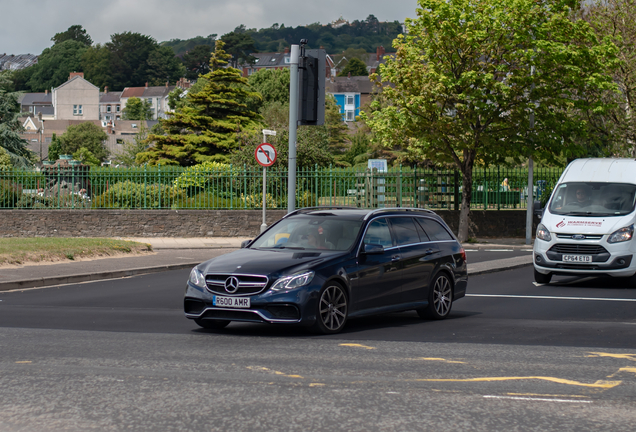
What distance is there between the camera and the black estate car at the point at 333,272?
9.07 m

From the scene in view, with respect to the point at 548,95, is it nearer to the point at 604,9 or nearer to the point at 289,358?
the point at 604,9

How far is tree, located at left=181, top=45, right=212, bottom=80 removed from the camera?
191 metres

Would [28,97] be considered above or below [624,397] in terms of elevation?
above

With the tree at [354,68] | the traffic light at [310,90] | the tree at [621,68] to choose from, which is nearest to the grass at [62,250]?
the traffic light at [310,90]

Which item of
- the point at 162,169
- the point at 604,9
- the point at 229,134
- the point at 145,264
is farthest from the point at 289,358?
the point at 229,134

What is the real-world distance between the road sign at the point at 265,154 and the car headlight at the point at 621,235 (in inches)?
377

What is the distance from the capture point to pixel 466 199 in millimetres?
28969

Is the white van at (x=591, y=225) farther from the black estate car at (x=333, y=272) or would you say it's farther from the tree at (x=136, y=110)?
the tree at (x=136, y=110)

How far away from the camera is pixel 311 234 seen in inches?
404

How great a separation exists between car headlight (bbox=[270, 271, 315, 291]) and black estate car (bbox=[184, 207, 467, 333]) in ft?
0.04

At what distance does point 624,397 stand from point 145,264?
44.4ft

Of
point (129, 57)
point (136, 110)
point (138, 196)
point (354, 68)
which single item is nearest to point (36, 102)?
point (129, 57)

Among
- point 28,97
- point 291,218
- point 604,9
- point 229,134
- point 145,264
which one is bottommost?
point 145,264

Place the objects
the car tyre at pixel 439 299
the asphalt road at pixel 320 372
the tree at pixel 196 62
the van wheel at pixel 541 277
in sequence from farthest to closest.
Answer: the tree at pixel 196 62
the van wheel at pixel 541 277
the car tyre at pixel 439 299
the asphalt road at pixel 320 372
